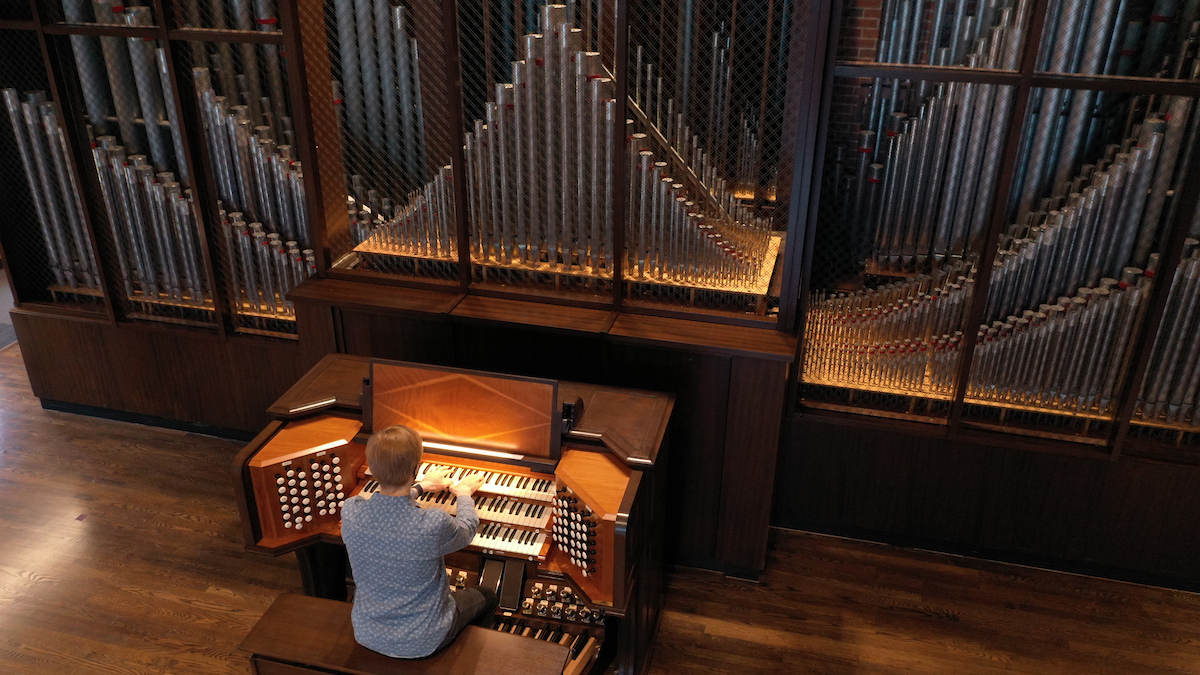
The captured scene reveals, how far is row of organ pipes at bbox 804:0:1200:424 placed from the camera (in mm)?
3570

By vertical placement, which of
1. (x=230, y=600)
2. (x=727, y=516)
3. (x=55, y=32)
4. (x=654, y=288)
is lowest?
(x=230, y=600)

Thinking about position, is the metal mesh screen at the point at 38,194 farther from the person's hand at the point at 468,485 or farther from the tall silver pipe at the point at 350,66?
the person's hand at the point at 468,485

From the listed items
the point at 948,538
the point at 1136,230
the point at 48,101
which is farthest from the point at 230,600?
the point at 1136,230

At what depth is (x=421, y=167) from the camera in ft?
13.8

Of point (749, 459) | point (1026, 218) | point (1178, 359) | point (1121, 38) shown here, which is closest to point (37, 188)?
point (749, 459)

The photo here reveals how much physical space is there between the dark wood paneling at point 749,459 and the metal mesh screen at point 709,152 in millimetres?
305

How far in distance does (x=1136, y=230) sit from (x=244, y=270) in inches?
164

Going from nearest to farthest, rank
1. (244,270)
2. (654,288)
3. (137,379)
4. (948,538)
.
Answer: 1. (654,288)
2. (948,538)
3. (244,270)
4. (137,379)

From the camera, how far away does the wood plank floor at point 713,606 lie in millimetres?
3859

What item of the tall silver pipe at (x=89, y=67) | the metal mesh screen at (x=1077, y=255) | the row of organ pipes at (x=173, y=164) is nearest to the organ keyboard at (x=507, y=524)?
the row of organ pipes at (x=173, y=164)

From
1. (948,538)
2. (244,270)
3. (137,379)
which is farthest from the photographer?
(137,379)

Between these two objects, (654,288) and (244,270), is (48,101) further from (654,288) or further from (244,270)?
(654,288)

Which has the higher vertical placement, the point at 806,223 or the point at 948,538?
the point at 806,223

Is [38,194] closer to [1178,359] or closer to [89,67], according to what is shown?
[89,67]
